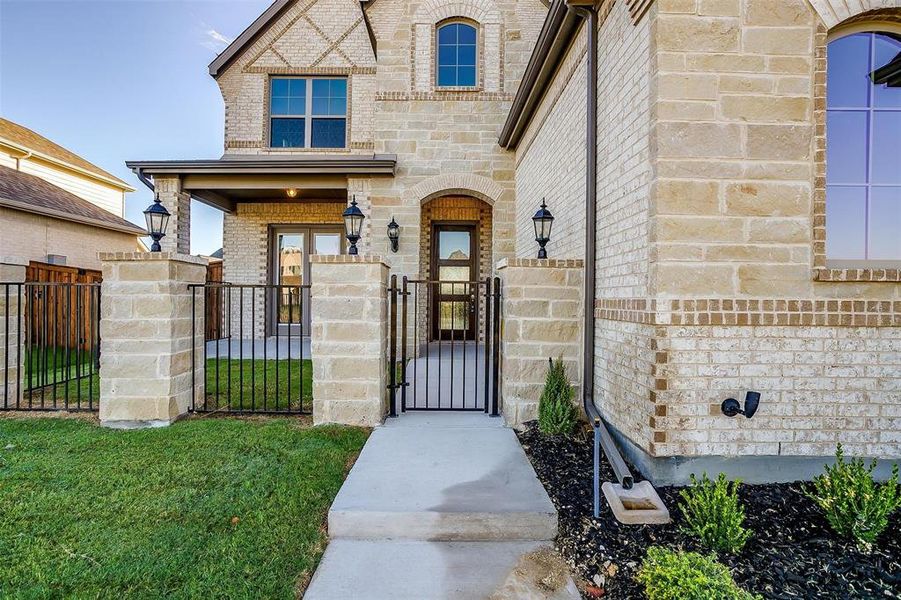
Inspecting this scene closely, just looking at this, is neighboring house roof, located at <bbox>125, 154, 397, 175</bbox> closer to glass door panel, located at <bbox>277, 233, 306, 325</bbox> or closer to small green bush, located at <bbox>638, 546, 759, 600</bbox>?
glass door panel, located at <bbox>277, 233, 306, 325</bbox>

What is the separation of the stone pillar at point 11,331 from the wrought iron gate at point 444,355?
14.4 feet

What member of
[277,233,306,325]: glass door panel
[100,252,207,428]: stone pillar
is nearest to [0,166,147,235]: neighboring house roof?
[277,233,306,325]: glass door panel

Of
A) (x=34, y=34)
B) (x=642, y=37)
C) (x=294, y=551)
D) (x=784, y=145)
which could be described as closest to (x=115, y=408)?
(x=294, y=551)

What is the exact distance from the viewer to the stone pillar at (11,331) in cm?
502

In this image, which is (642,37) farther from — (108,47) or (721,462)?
(108,47)

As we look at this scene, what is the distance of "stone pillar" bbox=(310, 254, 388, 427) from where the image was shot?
175 inches

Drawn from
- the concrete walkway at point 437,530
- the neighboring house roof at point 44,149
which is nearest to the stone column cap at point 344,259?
the concrete walkway at point 437,530

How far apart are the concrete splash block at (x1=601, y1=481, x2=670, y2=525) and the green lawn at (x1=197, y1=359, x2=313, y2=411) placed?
3263 millimetres

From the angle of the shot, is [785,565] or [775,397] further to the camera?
[775,397]

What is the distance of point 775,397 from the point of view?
3031 millimetres

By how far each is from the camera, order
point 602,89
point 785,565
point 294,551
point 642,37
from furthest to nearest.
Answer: point 602,89 → point 642,37 → point 294,551 → point 785,565

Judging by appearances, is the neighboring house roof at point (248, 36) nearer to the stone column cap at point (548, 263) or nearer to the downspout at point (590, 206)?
the downspout at point (590, 206)

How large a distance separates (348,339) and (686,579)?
3414 millimetres

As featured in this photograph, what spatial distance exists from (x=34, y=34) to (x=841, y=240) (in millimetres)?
29720
